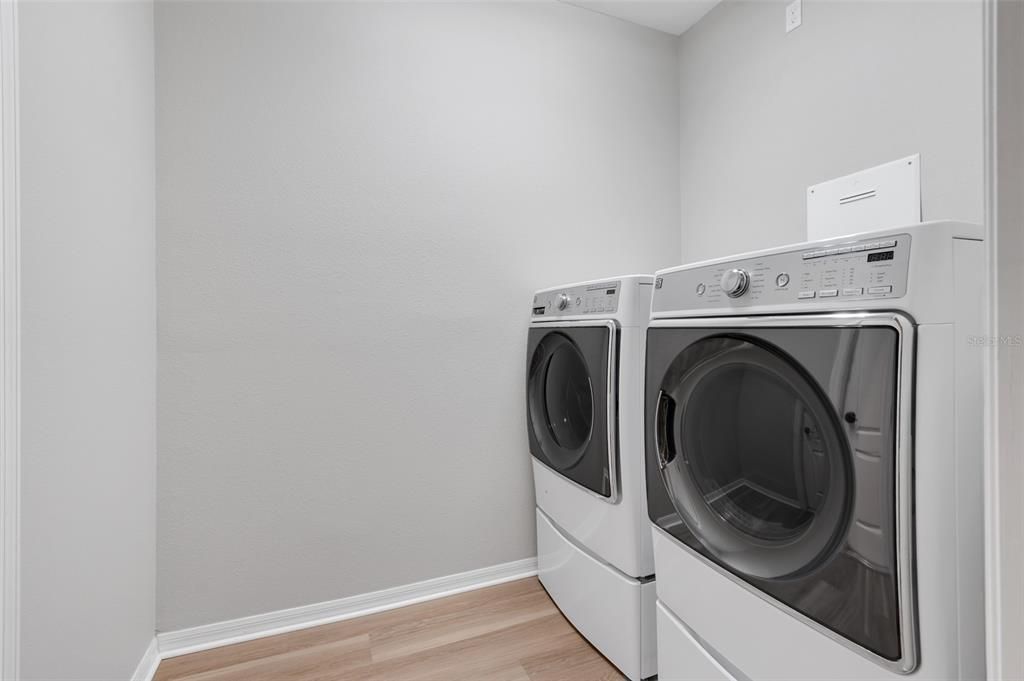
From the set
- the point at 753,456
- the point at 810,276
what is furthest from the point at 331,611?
the point at 810,276

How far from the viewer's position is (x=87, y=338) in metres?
0.98

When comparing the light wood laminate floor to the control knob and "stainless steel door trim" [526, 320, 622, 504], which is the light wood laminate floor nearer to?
"stainless steel door trim" [526, 320, 622, 504]

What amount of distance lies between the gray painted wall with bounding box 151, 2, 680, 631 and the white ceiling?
5cm

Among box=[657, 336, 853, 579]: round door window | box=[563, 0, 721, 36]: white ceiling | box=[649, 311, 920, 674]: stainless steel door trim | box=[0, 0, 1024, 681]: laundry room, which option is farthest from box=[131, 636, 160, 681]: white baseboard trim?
box=[563, 0, 721, 36]: white ceiling

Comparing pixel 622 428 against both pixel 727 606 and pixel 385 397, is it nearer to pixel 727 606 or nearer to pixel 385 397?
pixel 727 606

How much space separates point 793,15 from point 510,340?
5.27ft

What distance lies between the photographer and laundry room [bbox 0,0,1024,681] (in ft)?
2.16

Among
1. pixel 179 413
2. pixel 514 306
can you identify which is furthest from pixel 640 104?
pixel 179 413

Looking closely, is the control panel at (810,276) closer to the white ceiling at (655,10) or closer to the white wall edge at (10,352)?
the white wall edge at (10,352)

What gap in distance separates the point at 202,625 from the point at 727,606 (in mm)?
1538

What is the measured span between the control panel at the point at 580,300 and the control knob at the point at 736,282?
409mm

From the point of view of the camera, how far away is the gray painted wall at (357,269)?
143cm

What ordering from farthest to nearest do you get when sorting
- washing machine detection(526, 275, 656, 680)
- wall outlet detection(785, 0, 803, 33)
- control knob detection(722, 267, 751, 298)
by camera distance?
wall outlet detection(785, 0, 803, 33)
washing machine detection(526, 275, 656, 680)
control knob detection(722, 267, 751, 298)

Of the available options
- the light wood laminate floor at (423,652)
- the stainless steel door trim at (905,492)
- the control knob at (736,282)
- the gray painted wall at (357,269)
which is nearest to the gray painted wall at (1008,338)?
the stainless steel door trim at (905,492)
